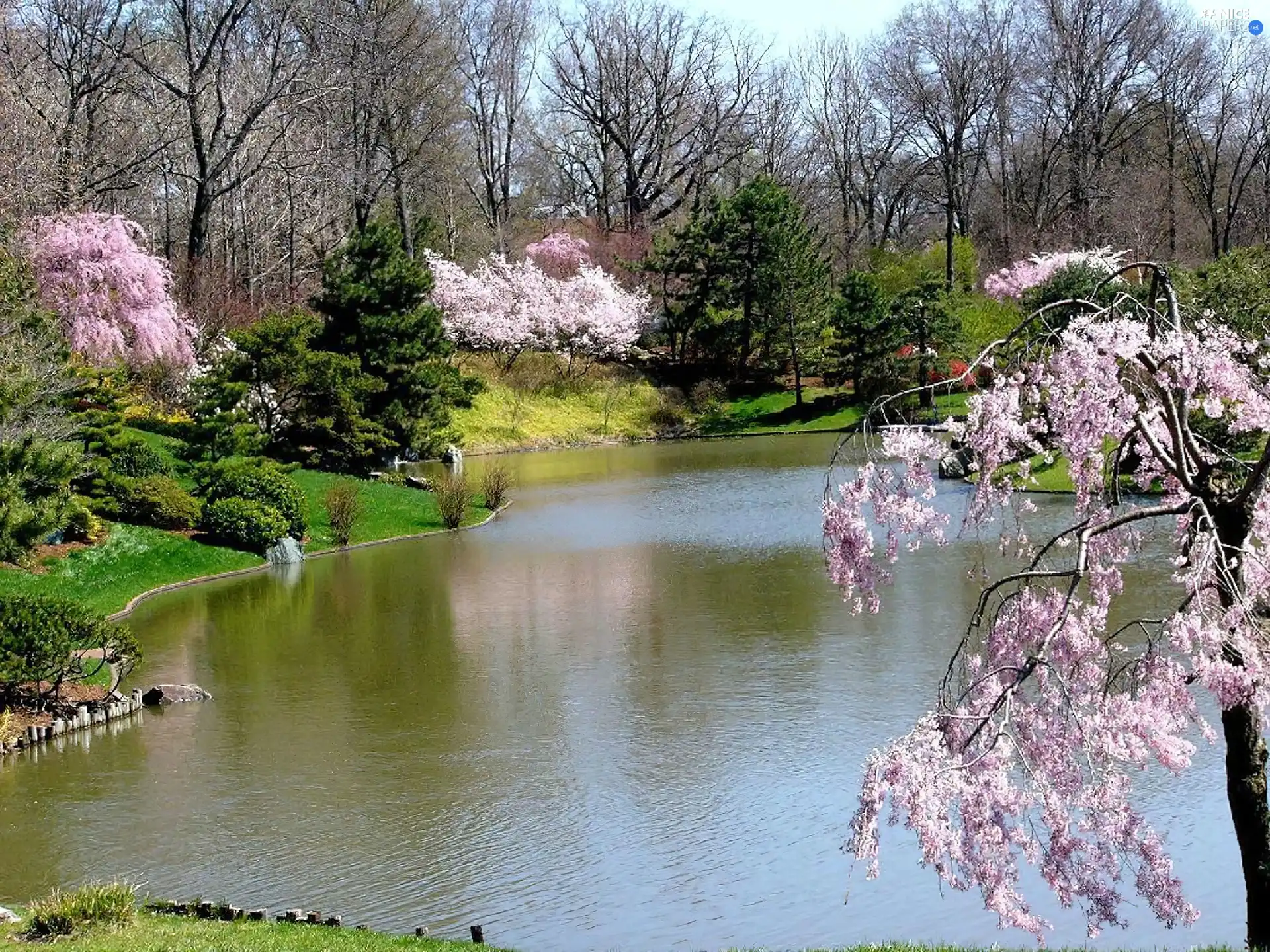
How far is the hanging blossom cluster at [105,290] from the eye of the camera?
28188 mm

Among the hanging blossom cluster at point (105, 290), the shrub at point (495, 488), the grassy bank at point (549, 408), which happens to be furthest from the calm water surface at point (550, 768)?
the grassy bank at point (549, 408)

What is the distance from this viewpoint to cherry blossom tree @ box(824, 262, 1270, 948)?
594 cm

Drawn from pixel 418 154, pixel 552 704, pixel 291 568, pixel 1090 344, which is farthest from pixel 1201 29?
pixel 1090 344

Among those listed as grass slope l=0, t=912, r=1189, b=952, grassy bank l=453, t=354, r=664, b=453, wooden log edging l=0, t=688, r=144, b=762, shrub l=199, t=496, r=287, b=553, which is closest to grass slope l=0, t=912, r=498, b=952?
grass slope l=0, t=912, r=1189, b=952

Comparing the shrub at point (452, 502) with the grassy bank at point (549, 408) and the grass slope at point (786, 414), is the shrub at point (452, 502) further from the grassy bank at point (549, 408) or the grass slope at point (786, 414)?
the grass slope at point (786, 414)

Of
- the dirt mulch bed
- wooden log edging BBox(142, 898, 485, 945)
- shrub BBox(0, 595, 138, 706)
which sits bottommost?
wooden log edging BBox(142, 898, 485, 945)

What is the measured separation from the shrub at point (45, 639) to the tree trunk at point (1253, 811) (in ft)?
34.2

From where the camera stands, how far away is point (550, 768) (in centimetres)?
1134

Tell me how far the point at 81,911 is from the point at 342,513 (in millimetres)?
16755

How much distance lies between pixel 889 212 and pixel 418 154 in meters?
21.9

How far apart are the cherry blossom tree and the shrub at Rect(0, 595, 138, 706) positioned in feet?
27.5

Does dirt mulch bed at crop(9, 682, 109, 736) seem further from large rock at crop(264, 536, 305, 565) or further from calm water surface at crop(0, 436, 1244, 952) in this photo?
large rock at crop(264, 536, 305, 565)

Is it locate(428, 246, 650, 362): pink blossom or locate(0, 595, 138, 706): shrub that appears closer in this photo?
locate(0, 595, 138, 706): shrub

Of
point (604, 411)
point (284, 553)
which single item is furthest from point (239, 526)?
point (604, 411)
